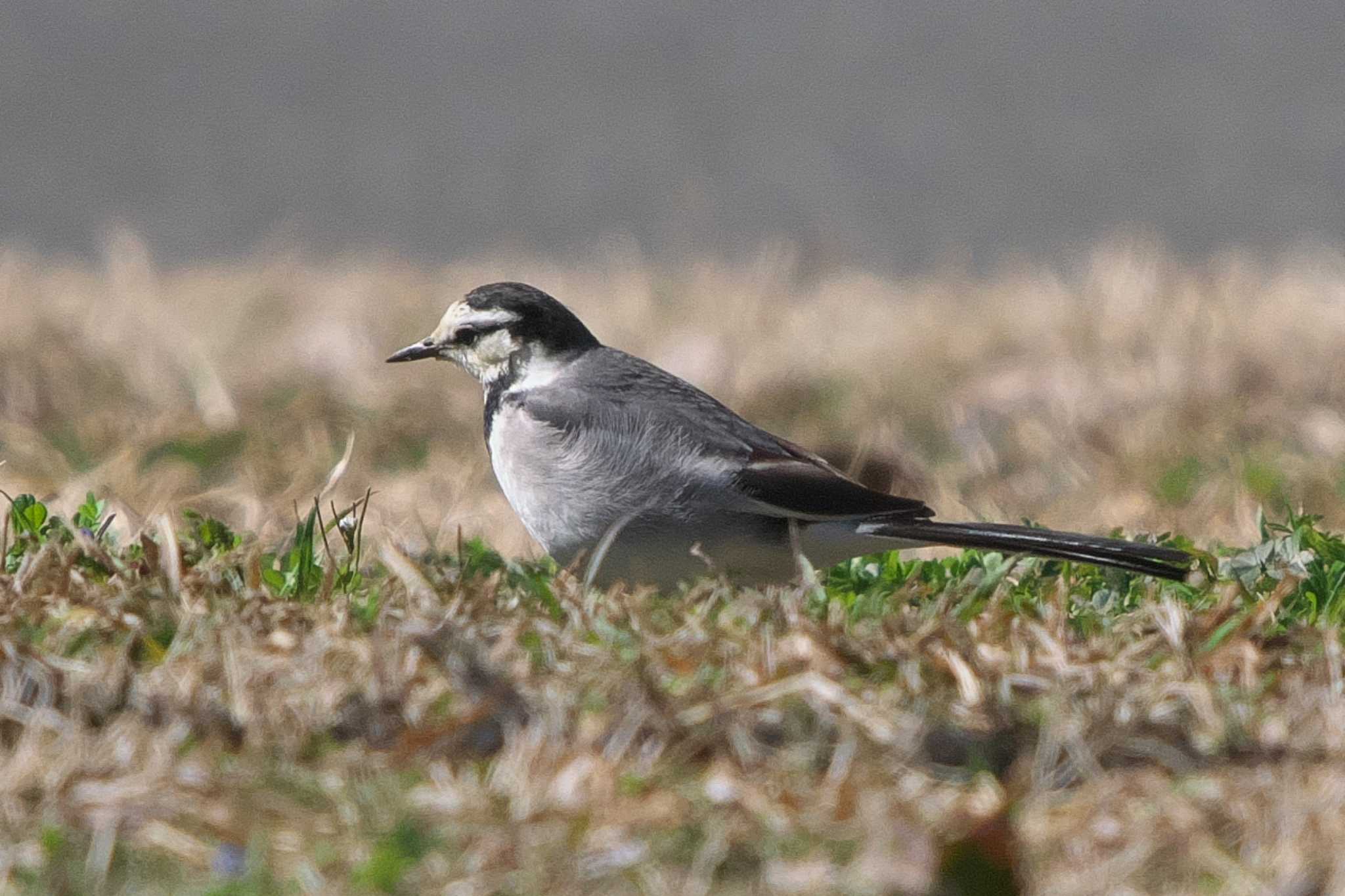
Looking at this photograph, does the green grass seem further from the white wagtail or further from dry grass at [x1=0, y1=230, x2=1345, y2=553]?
dry grass at [x1=0, y1=230, x2=1345, y2=553]

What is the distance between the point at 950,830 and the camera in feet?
9.39

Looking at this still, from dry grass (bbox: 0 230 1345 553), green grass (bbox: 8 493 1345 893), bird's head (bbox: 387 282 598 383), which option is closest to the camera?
green grass (bbox: 8 493 1345 893)

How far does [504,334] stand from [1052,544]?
1715 mm

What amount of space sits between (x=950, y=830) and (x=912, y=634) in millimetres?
941

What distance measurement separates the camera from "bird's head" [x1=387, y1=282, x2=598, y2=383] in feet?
18.0

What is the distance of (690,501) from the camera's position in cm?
492

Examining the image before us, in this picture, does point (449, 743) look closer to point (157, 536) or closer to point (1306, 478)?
point (157, 536)

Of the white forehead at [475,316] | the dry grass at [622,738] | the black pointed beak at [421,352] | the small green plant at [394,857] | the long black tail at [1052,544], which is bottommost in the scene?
the small green plant at [394,857]

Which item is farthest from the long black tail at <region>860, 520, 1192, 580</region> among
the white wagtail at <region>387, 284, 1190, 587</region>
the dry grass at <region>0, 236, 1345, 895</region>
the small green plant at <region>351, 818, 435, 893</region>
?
the small green plant at <region>351, 818, 435, 893</region>

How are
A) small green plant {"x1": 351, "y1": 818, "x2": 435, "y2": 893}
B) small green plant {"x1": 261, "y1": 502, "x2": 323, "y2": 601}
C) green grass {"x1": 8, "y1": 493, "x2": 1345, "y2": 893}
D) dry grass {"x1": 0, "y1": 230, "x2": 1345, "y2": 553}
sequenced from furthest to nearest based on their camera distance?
dry grass {"x1": 0, "y1": 230, "x2": 1345, "y2": 553} < small green plant {"x1": 261, "y1": 502, "x2": 323, "y2": 601} < green grass {"x1": 8, "y1": 493, "x2": 1345, "y2": 893} < small green plant {"x1": 351, "y1": 818, "x2": 435, "y2": 893}

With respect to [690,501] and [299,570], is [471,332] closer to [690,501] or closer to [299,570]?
[690,501]

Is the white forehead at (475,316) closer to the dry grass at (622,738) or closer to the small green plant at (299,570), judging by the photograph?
the dry grass at (622,738)

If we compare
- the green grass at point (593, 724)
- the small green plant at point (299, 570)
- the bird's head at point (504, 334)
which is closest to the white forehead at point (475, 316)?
the bird's head at point (504, 334)

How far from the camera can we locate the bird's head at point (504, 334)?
549cm
